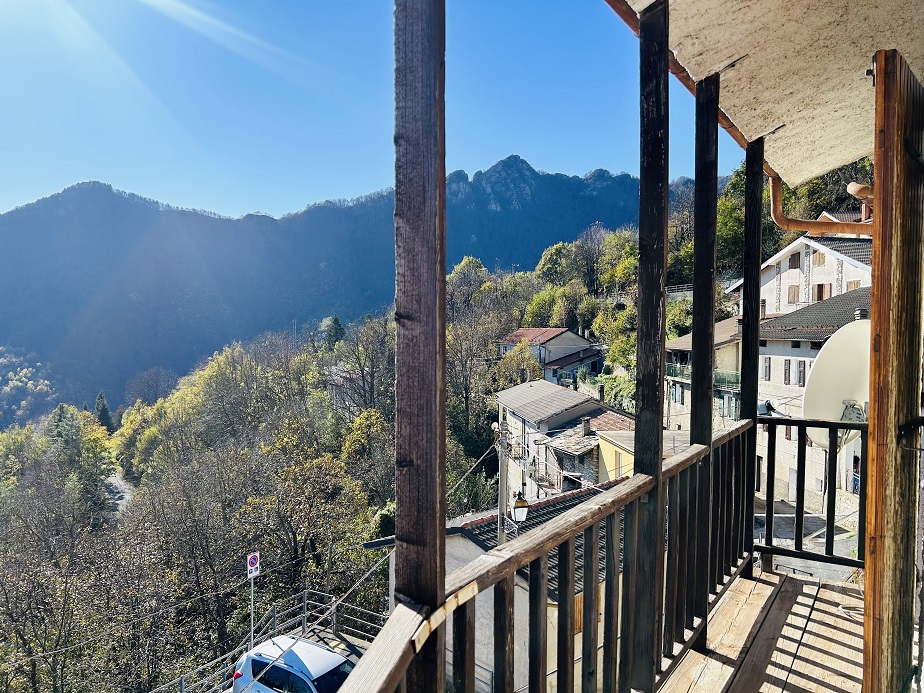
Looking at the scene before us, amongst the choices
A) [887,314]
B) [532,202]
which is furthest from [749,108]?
[532,202]

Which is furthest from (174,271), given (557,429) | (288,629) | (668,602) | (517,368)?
(668,602)

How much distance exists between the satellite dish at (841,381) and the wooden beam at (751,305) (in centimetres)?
23

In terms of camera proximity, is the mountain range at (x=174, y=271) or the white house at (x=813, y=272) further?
the mountain range at (x=174, y=271)

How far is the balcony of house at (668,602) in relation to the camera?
0.79 meters

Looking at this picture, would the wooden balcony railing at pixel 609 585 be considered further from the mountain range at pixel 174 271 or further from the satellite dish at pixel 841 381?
the mountain range at pixel 174 271

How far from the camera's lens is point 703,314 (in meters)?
1.73

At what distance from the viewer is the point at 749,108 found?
1.96 m

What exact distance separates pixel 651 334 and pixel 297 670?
768 centimetres

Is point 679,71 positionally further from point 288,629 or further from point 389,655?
point 288,629

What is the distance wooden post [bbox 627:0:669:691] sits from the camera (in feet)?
4.17

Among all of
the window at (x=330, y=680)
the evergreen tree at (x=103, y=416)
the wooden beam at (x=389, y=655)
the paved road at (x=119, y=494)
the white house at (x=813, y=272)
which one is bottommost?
the paved road at (x=119, y=494)

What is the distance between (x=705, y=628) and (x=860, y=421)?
1.23 metres

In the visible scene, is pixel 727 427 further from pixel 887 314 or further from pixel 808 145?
pixel 808 145

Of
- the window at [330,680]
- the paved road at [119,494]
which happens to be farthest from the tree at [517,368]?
the window at [330,680]
